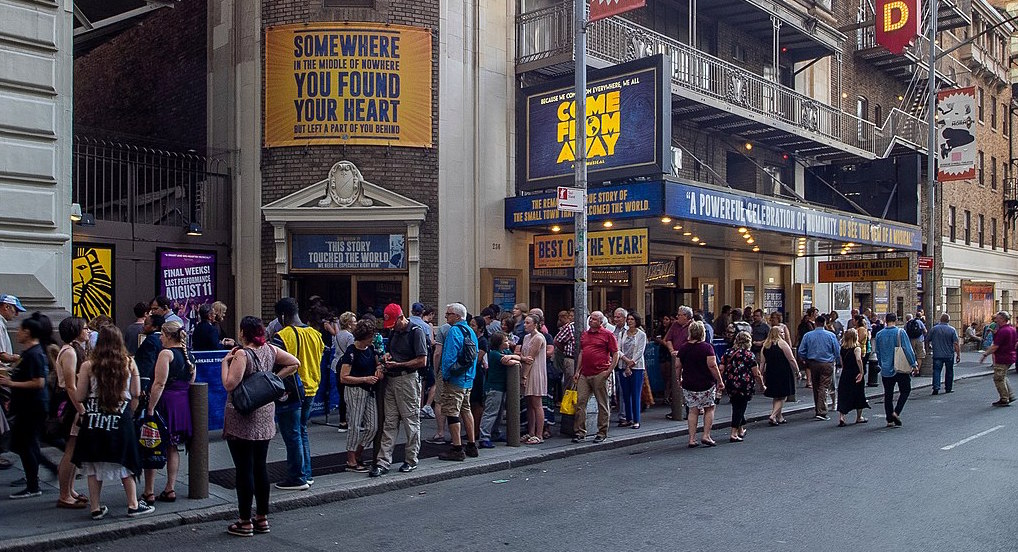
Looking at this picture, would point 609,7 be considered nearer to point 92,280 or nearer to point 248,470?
point 248,470

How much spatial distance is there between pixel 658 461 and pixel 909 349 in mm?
5849

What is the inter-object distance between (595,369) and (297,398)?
4.40 meters

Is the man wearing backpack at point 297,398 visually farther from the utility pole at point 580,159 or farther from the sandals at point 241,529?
the utility pole at point 580,159

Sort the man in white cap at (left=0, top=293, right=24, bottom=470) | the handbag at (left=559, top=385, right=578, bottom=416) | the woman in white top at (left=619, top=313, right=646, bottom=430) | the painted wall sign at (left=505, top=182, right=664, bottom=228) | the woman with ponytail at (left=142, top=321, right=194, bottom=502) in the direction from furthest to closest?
1. the painted wall sign at (left=505, top=182, right=664, bottom=228)
2. the woman in white top at (left=619, top=313, right=646, bottom=430)
3. the handbag at (left=559, top=385, right=578, bottom=416)
4. the man in white cap at (left=0, top=293, right=24, bottom=470)
5. the woman with ponytail at (left=142, top=321, right=194, bottom=502)

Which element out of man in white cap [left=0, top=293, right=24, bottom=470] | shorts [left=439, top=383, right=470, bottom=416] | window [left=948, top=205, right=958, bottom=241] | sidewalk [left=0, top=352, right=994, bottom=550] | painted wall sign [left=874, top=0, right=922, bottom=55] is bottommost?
sidewalk [left=0, top=352, right=994, bottom=550]

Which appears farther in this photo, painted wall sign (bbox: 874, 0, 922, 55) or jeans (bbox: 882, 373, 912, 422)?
painted wall sign (bbox: 874, 0, 922, 55)

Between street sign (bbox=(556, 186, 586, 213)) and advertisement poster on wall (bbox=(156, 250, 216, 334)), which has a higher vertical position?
street sign (bbox=(556, 186, 586, 213))

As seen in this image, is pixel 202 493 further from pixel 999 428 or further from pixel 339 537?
pixel 999 428

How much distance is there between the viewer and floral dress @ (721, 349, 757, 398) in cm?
1126

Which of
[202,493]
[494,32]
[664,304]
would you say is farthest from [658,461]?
[664,304]

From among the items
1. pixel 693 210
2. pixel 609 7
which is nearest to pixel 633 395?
pixel 693 210

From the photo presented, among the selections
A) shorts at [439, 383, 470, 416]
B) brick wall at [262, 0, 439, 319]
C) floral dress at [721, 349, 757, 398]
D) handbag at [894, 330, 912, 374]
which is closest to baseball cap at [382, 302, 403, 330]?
shorts at [439, 383, 470, 416]

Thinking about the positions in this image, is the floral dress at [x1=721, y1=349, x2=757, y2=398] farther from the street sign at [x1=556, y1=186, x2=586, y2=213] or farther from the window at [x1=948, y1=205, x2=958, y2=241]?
the window at [x1=948, y1=205, x2=958, y2=241]

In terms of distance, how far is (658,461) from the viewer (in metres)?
10.0
